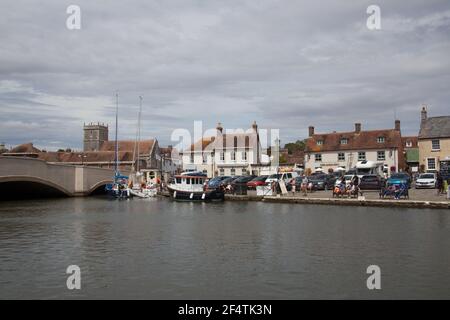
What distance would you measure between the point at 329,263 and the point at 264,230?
9658 mm

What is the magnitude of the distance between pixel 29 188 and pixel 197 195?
28045mm

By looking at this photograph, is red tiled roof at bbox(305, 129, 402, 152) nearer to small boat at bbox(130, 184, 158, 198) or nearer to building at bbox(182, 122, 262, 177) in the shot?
building at bbox(182, 122, 262, 177)

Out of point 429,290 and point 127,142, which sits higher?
point 127,142

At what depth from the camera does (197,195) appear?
184ft

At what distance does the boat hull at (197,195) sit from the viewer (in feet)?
177

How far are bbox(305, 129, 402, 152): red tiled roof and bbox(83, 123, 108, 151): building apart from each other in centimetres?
7752

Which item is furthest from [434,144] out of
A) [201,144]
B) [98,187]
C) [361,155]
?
[98,187]

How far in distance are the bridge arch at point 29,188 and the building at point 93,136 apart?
71.9 meters

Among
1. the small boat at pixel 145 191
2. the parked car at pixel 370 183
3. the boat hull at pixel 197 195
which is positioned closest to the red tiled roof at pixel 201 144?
the small boat at pixel 145 191

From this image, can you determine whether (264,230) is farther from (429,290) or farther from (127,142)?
(127,142)

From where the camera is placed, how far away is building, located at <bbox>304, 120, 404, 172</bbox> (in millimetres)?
78250

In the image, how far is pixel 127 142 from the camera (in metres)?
126

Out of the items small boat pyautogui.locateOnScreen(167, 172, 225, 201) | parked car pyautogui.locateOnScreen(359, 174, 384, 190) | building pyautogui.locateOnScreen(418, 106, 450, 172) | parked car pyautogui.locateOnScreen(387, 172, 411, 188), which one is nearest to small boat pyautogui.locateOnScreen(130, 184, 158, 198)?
small boat pyautogui.locateOnScreen(167, 172, 225, 201)

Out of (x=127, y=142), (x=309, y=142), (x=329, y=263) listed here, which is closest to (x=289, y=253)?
(x=329, y=263)
